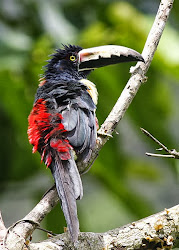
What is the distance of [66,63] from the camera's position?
396 centimetres

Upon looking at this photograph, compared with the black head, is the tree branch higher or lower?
lower

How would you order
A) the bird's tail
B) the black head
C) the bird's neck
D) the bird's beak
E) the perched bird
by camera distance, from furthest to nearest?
the black head, the bird's neck, the bird's beak, the perched bird, the bird's tail

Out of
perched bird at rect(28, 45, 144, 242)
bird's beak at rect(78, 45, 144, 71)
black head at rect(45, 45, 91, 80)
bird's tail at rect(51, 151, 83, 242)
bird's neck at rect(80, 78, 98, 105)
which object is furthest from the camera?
black head at rect(45, 45, 91, 80)

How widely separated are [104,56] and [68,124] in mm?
729

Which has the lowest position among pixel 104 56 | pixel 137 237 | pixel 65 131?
pixel 137 237

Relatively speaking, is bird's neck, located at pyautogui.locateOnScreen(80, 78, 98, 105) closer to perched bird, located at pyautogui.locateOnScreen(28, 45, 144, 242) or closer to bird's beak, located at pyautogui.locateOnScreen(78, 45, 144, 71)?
perched bird, located at pyautogui.locateOnScreen(28, 45, 144, 242)

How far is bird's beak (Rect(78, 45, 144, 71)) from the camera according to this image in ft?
11.5

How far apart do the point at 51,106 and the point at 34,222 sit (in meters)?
0.94

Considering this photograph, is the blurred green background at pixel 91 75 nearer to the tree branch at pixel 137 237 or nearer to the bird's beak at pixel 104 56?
the bird's beak at pixel 104 56

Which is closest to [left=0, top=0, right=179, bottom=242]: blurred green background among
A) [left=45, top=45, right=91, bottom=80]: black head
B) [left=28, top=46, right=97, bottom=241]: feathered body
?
[left=45, top=45, right=91, bottom=80]: black head

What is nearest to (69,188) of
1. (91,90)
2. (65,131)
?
(65,131)

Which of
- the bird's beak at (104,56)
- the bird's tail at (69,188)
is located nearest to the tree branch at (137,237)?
the bird's tail at (69,188)

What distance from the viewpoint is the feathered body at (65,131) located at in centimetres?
284

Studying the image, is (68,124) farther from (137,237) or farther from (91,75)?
(91,75)
